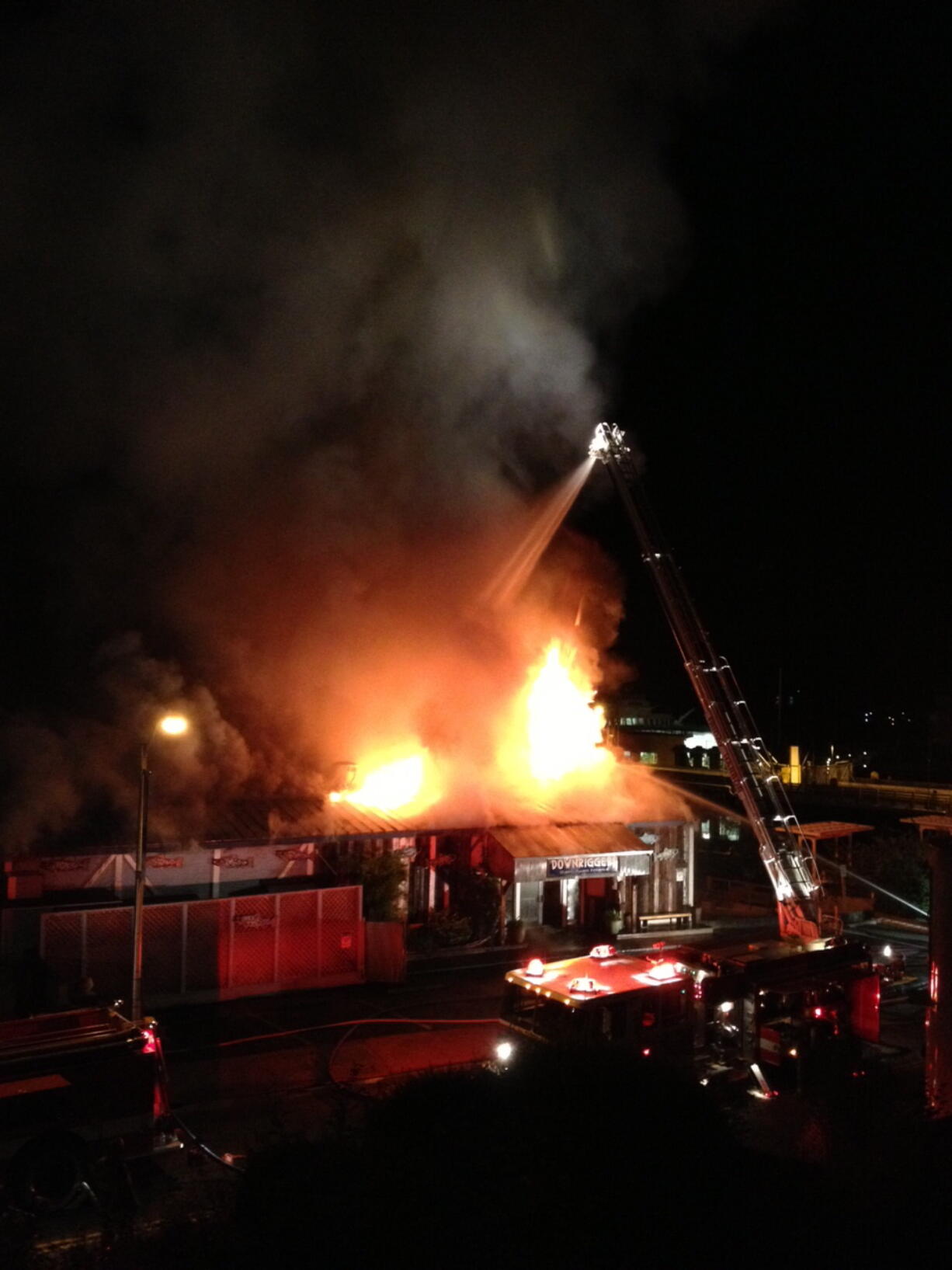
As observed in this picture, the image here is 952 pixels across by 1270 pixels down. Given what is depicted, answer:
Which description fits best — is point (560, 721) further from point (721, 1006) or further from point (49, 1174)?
point (49, 1174)

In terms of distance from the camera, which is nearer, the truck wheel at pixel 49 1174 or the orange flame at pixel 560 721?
the truck wheel at pixel 49 1174

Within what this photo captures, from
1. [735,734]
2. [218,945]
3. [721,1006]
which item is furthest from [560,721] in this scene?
[721,1006]

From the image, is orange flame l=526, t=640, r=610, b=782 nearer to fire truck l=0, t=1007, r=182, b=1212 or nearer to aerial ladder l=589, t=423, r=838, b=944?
aerial ladder l=589, t=423, r=838, b=944

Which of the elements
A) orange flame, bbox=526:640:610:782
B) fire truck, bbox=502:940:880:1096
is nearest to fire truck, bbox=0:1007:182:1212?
fire truck, bbox=502:940:880:1096

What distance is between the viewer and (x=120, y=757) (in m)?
17.2

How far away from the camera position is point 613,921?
21.1m

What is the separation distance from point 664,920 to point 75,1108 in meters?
14.8

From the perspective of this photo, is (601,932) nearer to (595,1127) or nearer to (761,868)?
(761,868)

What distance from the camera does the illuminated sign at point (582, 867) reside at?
19719 mm

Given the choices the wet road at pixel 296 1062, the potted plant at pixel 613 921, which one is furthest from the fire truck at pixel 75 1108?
the potted plant at pixel 613 921

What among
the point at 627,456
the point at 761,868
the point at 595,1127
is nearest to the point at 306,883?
the point at 627,456

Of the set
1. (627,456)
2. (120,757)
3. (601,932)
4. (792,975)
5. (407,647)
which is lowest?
(601,932)

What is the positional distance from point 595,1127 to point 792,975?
6375 millimetres

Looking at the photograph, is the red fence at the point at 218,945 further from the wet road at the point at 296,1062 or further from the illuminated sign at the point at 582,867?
the illuminated sign at the point at 582,867
